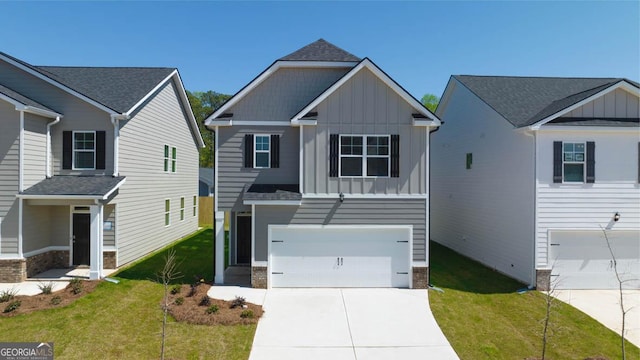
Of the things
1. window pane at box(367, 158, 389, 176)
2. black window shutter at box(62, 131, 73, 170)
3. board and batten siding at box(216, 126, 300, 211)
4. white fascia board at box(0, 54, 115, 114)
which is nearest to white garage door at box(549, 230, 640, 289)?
window pane at box(367, 158, 389, 176)

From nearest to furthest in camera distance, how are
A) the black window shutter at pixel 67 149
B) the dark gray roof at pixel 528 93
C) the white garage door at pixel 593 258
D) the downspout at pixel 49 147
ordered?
the white garage door at pixel 593 258 → the dark gray roof at pixel 528 93 → the downspout at pixel 49 147 → the black window shutter at pixel 67 149

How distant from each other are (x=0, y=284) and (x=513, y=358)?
49.5 feet

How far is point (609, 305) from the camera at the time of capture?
10.3 m

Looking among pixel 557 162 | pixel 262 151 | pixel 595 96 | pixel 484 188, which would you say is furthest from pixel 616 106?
pixel 262 151

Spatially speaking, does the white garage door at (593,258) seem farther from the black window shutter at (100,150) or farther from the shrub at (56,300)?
the black window shutter at (100,150)

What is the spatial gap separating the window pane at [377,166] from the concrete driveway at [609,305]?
677 cm

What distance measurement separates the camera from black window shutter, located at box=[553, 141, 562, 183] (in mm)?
11406

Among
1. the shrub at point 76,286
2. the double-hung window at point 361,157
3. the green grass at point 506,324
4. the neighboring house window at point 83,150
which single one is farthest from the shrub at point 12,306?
the green grass at point 506,324

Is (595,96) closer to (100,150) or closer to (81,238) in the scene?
(100,150)

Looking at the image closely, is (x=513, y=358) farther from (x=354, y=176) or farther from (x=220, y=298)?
(x=220, y=298)

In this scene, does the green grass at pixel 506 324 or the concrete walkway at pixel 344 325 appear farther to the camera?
the green grass at pixel 506 324

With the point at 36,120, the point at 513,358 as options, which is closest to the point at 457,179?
the point at 513,358

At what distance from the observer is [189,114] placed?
1930 centimetres

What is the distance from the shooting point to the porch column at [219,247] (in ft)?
37.6
